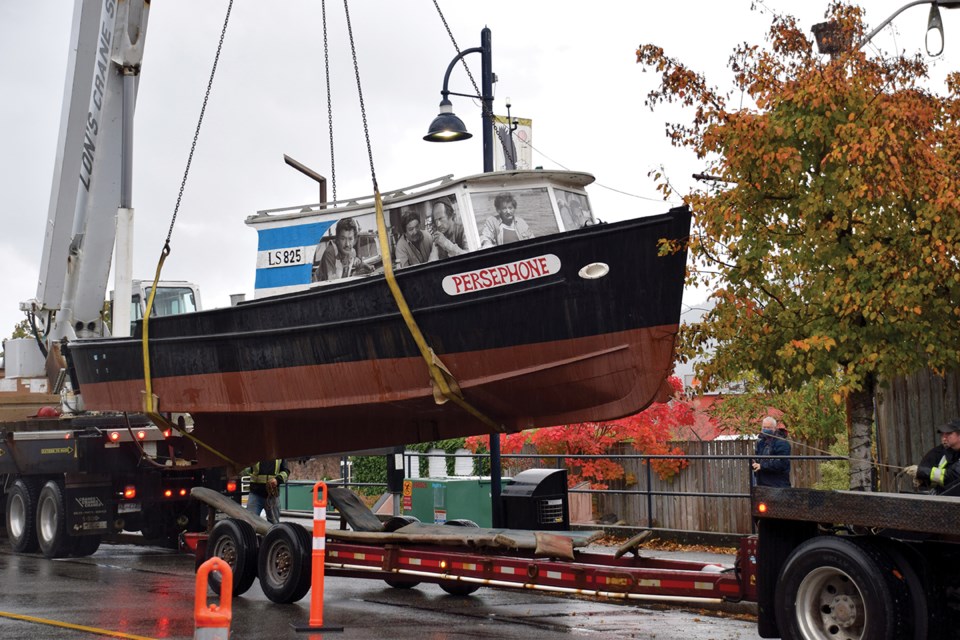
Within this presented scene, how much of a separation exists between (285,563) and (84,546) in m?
5.95

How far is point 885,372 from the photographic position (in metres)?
11.0

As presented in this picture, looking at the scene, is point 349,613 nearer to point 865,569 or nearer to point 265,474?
point 265,474

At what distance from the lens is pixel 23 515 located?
16953 mm

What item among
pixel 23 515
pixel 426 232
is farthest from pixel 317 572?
pixel 23 515

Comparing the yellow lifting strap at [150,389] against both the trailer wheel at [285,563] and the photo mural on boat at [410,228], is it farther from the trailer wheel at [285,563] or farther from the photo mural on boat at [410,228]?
the trailer wheel at [285,563]

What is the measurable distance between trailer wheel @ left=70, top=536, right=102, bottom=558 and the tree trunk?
10150mm

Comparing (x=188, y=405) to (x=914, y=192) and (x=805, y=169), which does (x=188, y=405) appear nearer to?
(x=805, y=169)

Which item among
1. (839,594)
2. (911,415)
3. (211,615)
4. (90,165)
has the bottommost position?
(839,594)

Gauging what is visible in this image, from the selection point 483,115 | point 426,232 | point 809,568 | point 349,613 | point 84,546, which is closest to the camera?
point 809,568

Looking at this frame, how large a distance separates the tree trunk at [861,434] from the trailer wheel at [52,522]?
33.6 ft

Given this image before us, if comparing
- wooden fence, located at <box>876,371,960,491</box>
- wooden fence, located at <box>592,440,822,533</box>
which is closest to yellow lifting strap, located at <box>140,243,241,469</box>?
wooden fence, located at <box>592,440,822,533</box>

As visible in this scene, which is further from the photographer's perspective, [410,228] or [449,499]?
[449,499]

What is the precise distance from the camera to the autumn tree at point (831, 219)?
10.5 metres

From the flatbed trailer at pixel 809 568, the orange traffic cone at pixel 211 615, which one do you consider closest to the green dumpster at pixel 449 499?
the flatbed trailer at pixel 809 568
